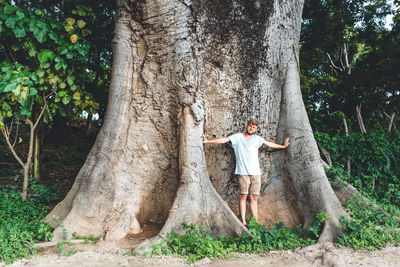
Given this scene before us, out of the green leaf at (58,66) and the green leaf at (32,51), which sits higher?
the green leaf at (32,51)

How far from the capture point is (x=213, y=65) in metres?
4.49

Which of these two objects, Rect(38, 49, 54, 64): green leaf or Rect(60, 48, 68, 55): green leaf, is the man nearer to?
Rect(60, 48, 68, 55): green leaf

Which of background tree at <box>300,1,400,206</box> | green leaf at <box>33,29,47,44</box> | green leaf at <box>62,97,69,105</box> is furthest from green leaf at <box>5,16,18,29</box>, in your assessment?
background tree at <box>300,1,400,206</box>

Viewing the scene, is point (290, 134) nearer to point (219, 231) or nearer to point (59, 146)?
point (219, 231)

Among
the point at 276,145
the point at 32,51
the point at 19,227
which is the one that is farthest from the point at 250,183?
the point at 32,51

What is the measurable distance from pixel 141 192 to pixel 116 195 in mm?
400

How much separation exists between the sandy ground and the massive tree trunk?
1.85ft

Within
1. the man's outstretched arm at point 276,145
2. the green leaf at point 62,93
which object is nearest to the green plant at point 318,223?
the man's outstretched arm at point 276,145

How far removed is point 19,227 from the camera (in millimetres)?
3768

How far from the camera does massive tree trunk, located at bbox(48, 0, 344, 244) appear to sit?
408 centimetres

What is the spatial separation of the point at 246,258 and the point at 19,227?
304cm

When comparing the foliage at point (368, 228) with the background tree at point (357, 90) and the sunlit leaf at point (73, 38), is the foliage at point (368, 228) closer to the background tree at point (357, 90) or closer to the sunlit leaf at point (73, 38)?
the background tree at point (357, 90)

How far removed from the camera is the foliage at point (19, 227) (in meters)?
3.22

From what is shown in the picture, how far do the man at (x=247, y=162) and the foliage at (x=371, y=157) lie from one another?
2.83 m
